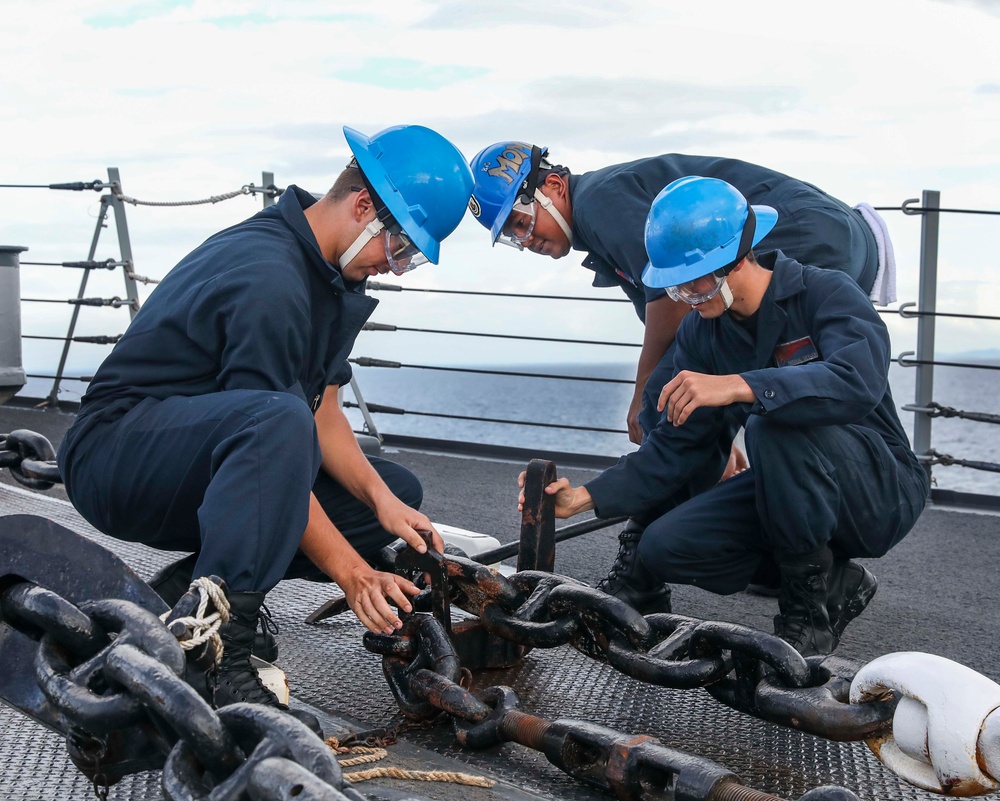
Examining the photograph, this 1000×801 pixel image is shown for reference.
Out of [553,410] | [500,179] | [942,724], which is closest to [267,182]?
[500,179]

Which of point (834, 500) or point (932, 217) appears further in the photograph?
point (932, 217)

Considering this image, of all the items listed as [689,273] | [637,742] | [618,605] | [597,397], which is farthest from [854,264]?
[597,397]

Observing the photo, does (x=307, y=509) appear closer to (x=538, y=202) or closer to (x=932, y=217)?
(x=538, y=202)

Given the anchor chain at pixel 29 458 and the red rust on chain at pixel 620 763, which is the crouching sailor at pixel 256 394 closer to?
the red rust on chain at pixel 620 763

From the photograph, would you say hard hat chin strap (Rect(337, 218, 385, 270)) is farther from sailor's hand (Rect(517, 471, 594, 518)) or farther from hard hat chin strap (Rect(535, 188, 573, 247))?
hard hat chin strap (Rect(535, 188, 573, 247))

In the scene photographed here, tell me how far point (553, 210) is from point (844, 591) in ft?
4.82

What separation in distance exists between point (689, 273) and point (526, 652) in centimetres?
89

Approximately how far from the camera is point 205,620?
3.92 ft

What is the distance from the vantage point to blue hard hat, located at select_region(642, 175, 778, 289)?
231cm

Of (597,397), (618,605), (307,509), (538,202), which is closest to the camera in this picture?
(618,605)

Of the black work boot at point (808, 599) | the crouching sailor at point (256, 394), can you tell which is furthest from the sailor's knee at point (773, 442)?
the crouching sailor at point (256, 394)

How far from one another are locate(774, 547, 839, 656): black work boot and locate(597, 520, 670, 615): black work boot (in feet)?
1.42

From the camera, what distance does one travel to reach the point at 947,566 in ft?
11.0

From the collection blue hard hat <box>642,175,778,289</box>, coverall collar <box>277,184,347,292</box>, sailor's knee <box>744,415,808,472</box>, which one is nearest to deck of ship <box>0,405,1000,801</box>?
sailor's knee <box>744,415,808,472</box>
